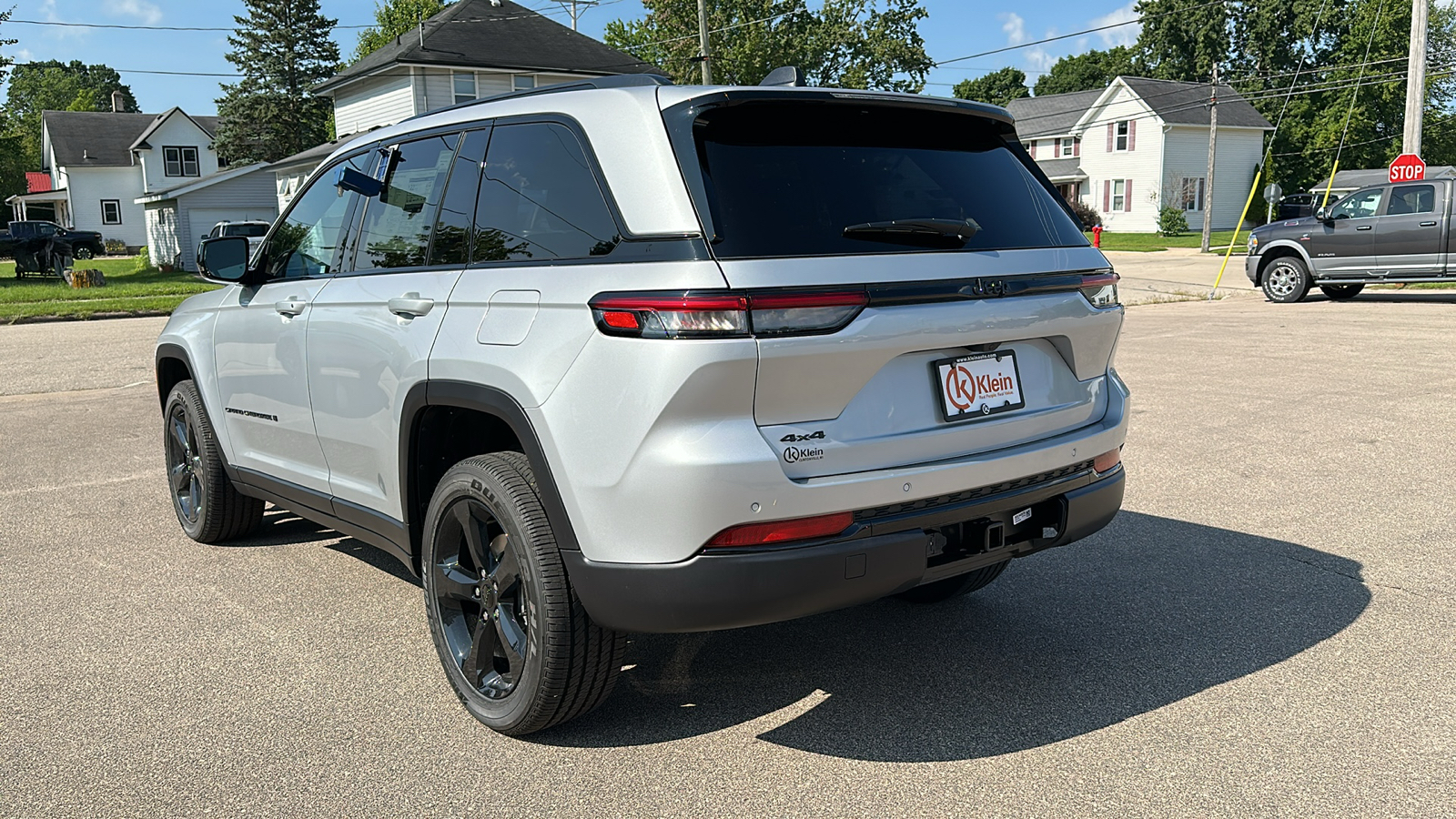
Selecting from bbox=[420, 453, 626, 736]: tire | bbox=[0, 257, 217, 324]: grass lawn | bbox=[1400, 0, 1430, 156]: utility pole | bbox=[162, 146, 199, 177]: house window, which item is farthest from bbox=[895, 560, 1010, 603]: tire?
bbox=[162, 146, 199, 177]: house window

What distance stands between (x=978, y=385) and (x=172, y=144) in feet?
205

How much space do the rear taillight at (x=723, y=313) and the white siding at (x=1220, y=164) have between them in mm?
57336

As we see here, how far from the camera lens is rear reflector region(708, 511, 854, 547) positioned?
299cm

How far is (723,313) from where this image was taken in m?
2.89

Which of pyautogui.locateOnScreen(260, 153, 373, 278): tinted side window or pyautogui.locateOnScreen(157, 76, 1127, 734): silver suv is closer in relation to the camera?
pyautogui.locateOnScreen(157, 76, 1127, 734): silver suv

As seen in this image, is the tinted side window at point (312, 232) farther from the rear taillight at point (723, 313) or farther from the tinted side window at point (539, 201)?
the rear taillight at point (723, 313)

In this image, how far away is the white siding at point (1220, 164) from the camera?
5569 cm

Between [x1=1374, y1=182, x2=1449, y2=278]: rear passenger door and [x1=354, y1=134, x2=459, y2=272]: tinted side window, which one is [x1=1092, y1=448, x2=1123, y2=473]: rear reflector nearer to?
[x1=354, y1=134, x2=459, y2=272]: tinted side window

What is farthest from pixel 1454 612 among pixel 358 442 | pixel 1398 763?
pixel 358 442

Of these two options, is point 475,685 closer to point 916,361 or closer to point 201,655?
point 201,655

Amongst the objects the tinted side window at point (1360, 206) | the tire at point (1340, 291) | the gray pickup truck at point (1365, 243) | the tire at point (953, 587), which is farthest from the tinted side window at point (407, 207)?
the tire at point (1340, 291)

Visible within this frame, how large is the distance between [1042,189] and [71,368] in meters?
12.9

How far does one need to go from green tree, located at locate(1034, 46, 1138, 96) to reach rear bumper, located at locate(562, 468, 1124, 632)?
98.1 meters

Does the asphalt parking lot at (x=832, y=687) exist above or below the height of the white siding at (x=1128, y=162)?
below
